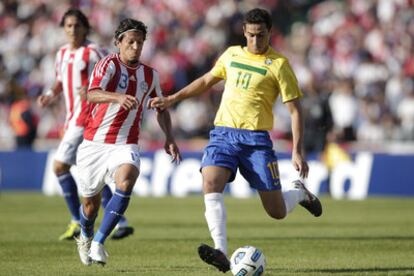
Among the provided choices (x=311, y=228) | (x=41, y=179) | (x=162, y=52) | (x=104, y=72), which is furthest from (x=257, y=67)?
(x=162, y=52)

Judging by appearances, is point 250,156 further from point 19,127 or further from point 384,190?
point 19,127

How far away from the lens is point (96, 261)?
959 cm

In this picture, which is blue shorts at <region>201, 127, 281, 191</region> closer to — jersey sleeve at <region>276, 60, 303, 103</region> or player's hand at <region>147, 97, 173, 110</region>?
jersey sleeve at <region>276, 60, 303, 103</region>

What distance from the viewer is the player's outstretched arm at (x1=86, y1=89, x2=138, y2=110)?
9.22 metres

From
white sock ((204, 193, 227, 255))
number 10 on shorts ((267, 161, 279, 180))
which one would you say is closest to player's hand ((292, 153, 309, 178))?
number 10 on shorts ((267, 161, 279, 180))

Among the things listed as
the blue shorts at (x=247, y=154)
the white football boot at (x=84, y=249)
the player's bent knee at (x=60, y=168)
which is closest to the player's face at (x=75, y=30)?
the player's bent knee at (x=60, y=168)

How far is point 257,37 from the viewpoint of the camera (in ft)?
30.7

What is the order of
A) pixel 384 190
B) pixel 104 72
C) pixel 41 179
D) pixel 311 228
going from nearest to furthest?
pixel 104 72
pixel 311 228
pixel 384 190
pixel 41 179

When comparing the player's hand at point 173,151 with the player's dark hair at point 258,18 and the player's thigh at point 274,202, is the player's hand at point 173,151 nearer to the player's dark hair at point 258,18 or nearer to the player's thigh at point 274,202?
the player's thigh at point 274,202

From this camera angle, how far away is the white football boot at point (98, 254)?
9.56 meters

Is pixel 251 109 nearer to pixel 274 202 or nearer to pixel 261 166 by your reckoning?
pixel 261 166

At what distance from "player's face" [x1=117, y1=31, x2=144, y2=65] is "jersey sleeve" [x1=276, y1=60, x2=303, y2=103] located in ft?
4.88

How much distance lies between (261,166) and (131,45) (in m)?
1.81

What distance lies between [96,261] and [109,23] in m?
19.4
